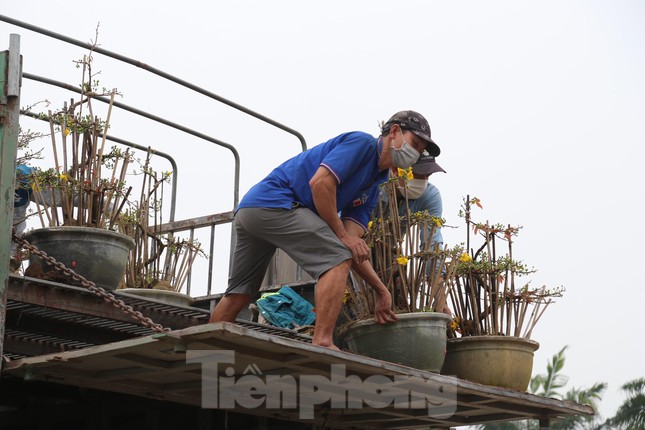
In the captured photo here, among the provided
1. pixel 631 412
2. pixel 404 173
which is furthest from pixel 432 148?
pixel 631 412

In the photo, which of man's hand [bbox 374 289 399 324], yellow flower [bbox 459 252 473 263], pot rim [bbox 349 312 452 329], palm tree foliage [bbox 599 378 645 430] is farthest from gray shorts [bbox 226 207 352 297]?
palm tree foliage [bbox 599 378 645 430]

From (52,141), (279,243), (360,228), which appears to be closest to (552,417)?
(360,228)

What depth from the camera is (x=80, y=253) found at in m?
5.91

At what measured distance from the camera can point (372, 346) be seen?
571 centimetres

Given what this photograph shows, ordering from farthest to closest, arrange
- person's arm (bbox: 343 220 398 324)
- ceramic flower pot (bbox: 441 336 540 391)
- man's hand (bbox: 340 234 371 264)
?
ceramic flower pot (bbox: 441 336 540 391)
person's arm (bbox: 343 220 398 324)
man's hand (bbox: 340 234 371 264)

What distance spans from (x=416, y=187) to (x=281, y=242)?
1.51 m

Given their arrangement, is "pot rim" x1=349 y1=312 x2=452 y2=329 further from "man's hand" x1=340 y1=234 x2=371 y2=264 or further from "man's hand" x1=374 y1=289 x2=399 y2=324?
"man's hand" x1=340 y1=234 x2=371 y2=264

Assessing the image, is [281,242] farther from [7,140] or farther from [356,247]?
[7,140]

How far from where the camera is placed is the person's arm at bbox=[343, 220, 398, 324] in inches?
216

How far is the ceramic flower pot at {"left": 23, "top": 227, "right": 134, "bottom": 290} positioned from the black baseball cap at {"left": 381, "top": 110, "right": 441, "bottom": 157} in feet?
6.18

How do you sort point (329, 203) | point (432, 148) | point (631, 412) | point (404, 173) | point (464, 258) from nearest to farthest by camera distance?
1. point (329, 203)
2. point (432, 148)
3. point (404, 173)
4. point (464, 258)
5. point (631, 412)

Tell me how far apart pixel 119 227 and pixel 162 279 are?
534mm

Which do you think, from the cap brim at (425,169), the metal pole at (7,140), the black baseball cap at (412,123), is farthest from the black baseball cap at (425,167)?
the metal pole at (7,140)

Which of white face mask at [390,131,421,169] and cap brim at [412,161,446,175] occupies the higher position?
cap brim at [412,161,446,175]
